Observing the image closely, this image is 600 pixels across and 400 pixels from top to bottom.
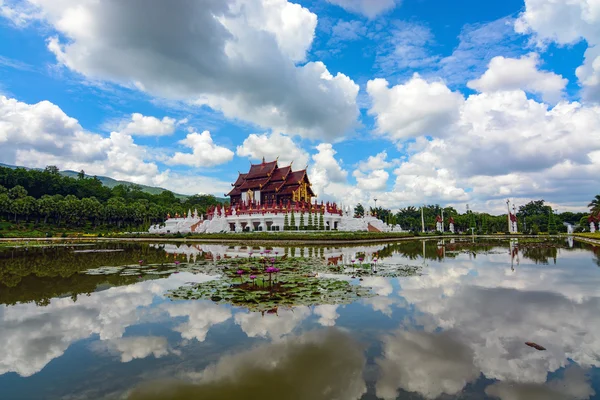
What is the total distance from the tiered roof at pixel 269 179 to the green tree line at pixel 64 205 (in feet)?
64.2

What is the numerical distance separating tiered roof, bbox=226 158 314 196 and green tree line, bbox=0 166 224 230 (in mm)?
19570

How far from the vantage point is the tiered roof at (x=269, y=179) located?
50000mm

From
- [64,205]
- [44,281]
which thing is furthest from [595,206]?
[64,205]

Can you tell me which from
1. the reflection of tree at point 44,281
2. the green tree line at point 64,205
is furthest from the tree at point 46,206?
the reflection of tree at point 44,281

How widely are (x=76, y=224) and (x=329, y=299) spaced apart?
243 ft

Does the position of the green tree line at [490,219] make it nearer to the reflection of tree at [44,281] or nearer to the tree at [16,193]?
the reflection of tree at [44,281]

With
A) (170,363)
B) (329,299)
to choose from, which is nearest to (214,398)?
(170,363)

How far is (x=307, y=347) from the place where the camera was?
5820 mm

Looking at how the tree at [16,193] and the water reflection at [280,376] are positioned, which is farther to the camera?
the tree at [16,193]

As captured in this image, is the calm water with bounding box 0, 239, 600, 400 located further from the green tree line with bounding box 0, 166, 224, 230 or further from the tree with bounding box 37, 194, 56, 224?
the tree with bounding box 37, 194, 56, 224

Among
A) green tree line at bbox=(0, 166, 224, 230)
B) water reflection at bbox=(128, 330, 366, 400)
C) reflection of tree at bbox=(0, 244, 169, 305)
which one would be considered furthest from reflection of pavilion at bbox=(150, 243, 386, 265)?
green tree line at bbox=(0, 166, 224, 230)

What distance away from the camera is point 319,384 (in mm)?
4629

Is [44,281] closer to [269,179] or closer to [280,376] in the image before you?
[280,376]

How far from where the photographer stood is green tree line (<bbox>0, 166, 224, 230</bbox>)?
200ft
